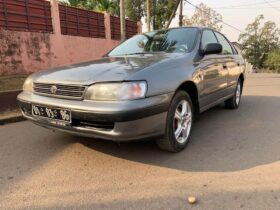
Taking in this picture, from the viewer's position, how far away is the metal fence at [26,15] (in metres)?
11.1

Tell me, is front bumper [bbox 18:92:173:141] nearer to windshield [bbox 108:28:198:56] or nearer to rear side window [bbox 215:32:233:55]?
windshield [bbox 108:28:198:56]

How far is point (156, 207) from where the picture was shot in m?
2.50

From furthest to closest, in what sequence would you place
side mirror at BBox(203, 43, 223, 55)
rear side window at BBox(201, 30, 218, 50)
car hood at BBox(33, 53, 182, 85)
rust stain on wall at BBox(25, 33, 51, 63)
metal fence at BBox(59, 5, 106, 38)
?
1. metal fence at BBox(59, 5, 106, 38)
2. rust stain on wall at BBox(25, 33, 51, 63)
3. rear side window at BBox(201, 30, 218, 50)
4. side mirror at BBox(203, 43, 223, 55)
5. car hood at BBox(33, 53, 182, 85)

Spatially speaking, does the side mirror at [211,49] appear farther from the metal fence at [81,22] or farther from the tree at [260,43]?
the tree at [260,43]

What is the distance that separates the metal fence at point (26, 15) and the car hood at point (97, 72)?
8.66 metres

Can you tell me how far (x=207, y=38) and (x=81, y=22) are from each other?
37.3ft

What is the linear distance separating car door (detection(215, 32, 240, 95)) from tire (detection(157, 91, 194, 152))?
1666mm

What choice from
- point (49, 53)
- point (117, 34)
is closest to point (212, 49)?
point (49, 53)

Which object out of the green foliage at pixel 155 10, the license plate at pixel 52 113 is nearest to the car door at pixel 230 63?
the license plate at pixel 52 113

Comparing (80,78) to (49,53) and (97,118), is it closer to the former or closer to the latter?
(97,118)

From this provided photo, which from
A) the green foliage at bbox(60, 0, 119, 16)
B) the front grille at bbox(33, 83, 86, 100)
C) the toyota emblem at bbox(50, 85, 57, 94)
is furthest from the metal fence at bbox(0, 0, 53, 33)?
the toyota emblem at bbox(50, 85, 57, 94)

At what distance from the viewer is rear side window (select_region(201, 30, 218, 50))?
451cm

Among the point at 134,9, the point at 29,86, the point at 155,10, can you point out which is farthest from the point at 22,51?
the point at 134,9

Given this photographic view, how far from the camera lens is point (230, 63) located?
5.55 m
